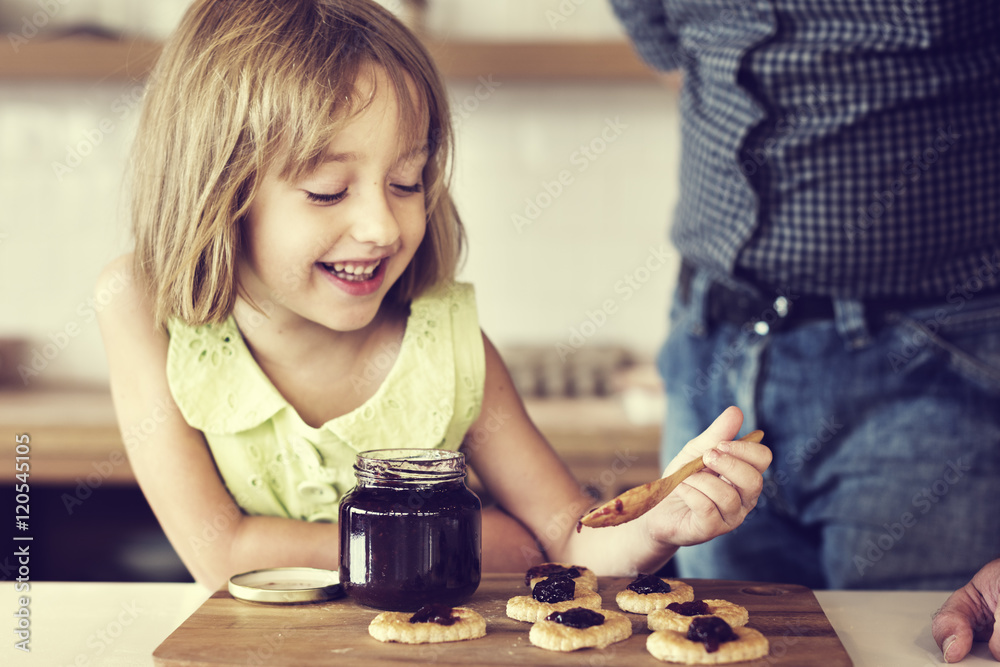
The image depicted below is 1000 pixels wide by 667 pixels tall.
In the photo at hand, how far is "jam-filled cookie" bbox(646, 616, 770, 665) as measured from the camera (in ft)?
2.72

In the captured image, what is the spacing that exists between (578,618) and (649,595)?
0.42 feet

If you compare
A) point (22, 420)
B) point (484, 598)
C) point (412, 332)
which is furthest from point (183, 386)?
point (22, 420)

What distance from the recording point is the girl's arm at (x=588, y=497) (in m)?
0.97

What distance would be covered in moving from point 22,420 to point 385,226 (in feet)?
6.39

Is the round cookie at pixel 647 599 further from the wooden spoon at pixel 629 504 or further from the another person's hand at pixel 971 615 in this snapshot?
the another person's hand at pixel 971 615

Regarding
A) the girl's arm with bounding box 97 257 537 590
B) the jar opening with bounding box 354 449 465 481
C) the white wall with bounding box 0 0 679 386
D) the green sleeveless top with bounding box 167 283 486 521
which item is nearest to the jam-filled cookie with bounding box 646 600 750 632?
the jar opening with bounding box 354 449 465 481

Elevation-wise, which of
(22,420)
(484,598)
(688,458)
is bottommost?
(22,420)

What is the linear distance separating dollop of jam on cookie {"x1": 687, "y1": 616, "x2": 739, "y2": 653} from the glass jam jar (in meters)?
0.23

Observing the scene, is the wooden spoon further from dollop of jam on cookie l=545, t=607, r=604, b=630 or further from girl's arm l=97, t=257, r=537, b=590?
girl's arm l=97, t=257, r=537, b=590

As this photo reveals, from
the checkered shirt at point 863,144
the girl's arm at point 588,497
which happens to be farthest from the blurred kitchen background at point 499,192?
the girl's arm at point 588,497

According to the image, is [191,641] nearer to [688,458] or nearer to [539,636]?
[539,636]

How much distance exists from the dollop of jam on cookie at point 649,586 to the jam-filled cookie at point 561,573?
2.1 inches

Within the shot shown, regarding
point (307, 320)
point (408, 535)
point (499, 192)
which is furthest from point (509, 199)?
point (408, 535)

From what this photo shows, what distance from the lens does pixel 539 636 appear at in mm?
861
